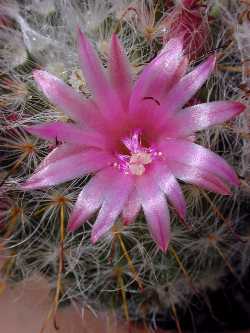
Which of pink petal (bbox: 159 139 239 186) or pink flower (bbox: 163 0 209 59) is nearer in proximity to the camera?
pink petal (bbox: 159 139 239 186)

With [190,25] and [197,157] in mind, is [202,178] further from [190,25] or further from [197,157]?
[190,25]

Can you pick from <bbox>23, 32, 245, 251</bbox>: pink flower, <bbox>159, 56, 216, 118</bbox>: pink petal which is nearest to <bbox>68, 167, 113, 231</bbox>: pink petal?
<bbox>23, 32, 245, 251</bbox>: pink flower

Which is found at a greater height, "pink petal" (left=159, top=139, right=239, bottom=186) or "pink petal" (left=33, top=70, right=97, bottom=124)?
"pink petal" (left=33, top=70, right=97, bottom=124)

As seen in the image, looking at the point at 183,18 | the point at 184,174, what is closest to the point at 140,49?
the point at 183,18

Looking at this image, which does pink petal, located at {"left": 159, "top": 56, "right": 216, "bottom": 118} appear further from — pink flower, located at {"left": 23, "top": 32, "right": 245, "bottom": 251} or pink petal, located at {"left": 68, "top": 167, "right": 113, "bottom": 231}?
pink petal, located at {"left": 68, "top": 167, "right": 113, "bottom": 231}

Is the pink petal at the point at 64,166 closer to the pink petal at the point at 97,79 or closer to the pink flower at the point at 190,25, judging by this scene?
the pink petal at the point at 97,79

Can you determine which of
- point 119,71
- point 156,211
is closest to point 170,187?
point 156,211

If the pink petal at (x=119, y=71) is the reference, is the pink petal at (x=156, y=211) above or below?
below

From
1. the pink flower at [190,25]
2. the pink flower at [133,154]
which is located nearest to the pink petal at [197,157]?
the pink flower at [133,154]
